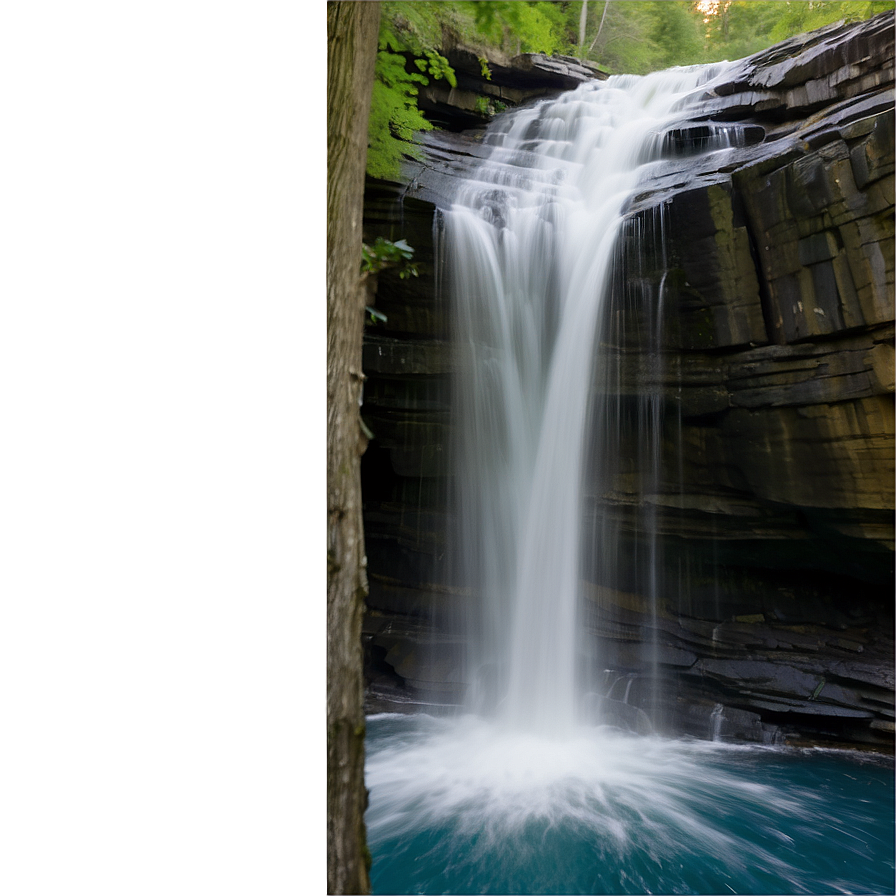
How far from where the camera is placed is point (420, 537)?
361 inches

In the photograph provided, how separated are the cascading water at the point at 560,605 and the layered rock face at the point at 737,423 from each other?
22 cm

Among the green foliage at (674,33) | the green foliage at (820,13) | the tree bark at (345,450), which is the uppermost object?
the green foliage at (674,33)

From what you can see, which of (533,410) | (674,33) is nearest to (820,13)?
(533,410)

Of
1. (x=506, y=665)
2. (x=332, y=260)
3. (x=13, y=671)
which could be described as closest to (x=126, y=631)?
(x=13, y=671)

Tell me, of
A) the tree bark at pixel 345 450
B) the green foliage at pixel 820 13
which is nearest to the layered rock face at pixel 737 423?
the green foliage at pixel 820 13

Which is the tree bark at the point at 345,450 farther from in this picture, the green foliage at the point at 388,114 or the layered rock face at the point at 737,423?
the layered rock face at the point at 737,423

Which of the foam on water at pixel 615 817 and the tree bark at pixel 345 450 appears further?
the foam on water at pixel 615 817

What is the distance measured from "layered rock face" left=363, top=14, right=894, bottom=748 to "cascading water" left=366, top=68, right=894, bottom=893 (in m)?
0.22

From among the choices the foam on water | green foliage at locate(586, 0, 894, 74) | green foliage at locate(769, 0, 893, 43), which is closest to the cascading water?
the foam on water

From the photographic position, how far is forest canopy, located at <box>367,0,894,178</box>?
22.5 feet

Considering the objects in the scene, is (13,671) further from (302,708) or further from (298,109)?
(298,109)

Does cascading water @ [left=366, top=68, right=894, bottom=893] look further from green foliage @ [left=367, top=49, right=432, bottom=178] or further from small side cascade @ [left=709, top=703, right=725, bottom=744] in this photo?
green foliage @ [left=367, top=49, right=432, bottom=178]

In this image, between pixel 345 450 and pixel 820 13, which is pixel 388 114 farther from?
pixel 820 13

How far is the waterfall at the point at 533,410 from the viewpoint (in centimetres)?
798
